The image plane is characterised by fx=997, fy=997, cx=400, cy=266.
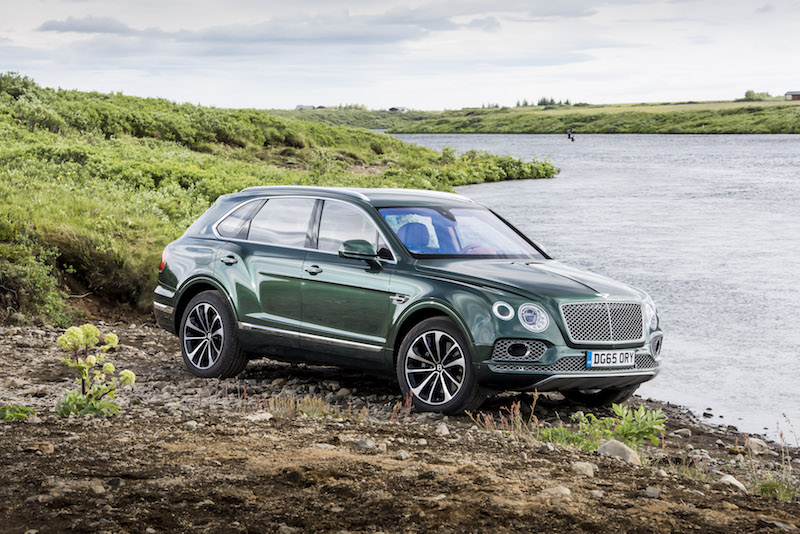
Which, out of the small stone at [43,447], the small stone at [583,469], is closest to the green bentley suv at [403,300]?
the small stone at [583,469]

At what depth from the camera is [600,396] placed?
29.2 feet

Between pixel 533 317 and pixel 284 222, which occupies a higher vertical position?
pixel 284 222

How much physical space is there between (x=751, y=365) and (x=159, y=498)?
821 centimetres

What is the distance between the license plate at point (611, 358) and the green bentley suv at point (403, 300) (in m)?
0.01

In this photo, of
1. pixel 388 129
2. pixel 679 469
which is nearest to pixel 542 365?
pixel 679 469

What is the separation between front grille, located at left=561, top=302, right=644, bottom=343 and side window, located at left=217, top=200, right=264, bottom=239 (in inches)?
135

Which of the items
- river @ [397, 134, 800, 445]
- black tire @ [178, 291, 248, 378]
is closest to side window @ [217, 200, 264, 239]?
A: black tire @ [178, 291, 248, 378]

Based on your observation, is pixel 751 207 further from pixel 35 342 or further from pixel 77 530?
pixel 77 530

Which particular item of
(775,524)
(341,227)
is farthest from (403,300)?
(775,524)

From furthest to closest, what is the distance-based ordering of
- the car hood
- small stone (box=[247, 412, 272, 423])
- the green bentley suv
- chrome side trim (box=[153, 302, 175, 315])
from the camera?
chrome side trim (box=[153, 302, 175, 315]) < the car hood < the green bentley suv < small stone (box=[247, 412, 272, 423])

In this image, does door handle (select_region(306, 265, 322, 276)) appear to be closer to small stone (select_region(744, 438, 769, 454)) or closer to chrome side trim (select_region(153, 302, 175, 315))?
chrome side trim (select_region(153, 302, 175, 315))

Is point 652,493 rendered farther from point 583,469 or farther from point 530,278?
point 530,278

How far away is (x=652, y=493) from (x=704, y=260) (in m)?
15.1

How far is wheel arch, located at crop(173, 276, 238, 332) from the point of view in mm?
9641
